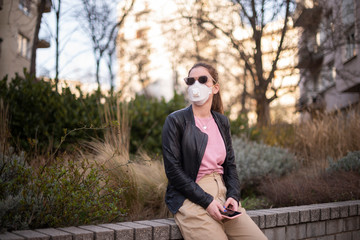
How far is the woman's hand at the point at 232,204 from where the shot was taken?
2683 millimetres

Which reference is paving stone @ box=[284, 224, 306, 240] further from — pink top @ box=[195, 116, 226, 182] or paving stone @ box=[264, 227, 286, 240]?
pink top @ box=[195, 116, 226, 182]

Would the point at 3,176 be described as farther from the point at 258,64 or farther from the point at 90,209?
the point at 258,64

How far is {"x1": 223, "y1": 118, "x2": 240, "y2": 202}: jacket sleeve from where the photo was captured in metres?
2.81

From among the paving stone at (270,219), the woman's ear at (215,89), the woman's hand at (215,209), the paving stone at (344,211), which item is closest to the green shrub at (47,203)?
the woman's hand at (215,209)

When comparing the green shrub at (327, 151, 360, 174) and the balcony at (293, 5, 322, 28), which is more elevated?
the balcony at (293, 5, 322, 28)

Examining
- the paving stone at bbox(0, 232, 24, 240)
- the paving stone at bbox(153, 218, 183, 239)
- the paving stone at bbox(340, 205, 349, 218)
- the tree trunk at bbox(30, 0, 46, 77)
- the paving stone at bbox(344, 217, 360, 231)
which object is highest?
the tree trunk at bbox(30, 0, 46, 77)

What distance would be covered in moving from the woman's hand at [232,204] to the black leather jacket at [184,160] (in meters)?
0.06

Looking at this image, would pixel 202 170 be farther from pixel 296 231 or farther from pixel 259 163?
pixel 259 163

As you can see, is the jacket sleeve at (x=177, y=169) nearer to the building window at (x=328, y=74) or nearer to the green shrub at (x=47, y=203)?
the green shrub at (x=47, y=203)

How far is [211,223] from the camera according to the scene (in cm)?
257

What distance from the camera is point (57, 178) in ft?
9.02

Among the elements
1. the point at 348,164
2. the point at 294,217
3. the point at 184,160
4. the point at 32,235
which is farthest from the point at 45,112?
the point at 348,164

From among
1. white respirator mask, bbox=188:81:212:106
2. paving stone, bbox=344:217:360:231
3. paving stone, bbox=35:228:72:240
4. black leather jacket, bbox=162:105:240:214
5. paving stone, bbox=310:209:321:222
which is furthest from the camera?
paving stone, bbox=344:217:360:231

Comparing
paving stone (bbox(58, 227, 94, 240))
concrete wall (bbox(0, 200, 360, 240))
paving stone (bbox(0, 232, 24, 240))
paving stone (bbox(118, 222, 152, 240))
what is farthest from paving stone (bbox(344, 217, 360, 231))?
paving stone (bbox(0, 232, 24, 240))
